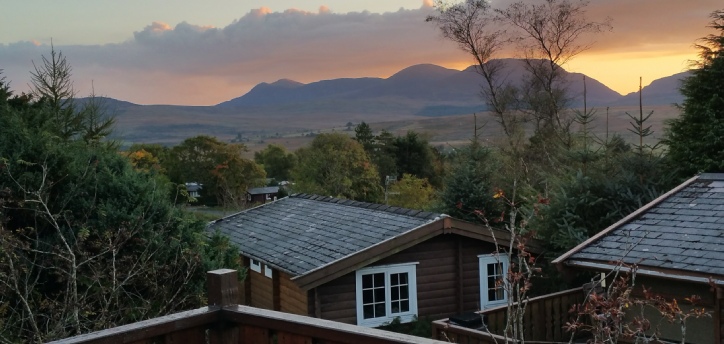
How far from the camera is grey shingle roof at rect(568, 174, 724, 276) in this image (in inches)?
360

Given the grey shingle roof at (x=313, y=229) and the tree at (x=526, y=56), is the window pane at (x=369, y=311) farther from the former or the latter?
the tree at (x=526, y=56)

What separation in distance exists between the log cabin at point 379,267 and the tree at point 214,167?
1244 inches

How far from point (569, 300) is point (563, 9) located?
751 inches

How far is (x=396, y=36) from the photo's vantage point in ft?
137

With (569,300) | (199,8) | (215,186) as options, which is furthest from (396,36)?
(569,300)

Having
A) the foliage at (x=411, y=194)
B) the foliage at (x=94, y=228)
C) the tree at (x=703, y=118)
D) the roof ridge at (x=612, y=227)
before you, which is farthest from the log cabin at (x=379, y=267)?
the foliage at (x=411, y=194)

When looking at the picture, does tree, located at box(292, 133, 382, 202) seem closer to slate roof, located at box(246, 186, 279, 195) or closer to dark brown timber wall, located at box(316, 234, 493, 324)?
slate roof, located at box(246, 186, 279, 195)

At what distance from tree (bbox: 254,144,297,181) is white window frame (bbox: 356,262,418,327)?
181ft

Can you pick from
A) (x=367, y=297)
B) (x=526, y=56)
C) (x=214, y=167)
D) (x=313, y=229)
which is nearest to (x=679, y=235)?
(x=367, y=297)

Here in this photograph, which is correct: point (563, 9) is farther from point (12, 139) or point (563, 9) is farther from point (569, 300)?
point (12, 139)

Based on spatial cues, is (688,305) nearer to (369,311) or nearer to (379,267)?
(379,267)

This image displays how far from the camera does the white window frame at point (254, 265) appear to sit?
52.6 ft

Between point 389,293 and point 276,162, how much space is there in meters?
56.2

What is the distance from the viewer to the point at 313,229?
1636cm
